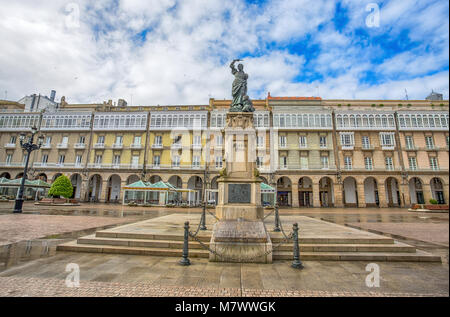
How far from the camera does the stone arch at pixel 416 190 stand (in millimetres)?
35000

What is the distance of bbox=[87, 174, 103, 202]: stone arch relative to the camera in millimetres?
38463

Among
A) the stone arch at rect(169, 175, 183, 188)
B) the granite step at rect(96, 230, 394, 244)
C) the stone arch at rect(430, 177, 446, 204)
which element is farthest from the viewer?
the stone arch at rect(169, 175, 183, 188)

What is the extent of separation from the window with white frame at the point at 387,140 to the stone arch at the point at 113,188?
144 feet

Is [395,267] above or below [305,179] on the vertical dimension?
below

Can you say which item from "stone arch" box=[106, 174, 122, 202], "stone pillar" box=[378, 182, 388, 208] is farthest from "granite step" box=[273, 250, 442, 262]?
"stone arch" box=[106, 174, 122, 202]

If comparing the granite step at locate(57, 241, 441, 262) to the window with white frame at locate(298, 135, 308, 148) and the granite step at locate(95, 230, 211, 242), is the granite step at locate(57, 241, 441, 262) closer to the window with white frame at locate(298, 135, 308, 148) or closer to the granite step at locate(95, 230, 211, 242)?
the granite step at locate(95, 230, 211, 242)

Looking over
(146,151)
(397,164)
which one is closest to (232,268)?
(146,151)

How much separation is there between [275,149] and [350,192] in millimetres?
14433

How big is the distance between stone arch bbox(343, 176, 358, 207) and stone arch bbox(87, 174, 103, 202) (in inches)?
1620

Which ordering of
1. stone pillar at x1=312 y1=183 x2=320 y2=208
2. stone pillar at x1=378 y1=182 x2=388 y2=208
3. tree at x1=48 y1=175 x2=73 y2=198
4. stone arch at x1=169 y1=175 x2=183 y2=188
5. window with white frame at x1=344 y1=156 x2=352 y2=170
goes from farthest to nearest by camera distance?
stone arch at x1=169 y1=175 x2=183 y2=188 < window with white frame at x1=344 y1=156 x2=352 y2=170 < stone pillar at x1=312 y1=183 x2=320 y2=208 < stone pillar at x1=378 y1=182 x2=388 y2=208 < tree at x1=48 y1=175 x2=73 y2=198

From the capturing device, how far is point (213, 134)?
3619 centimetres
